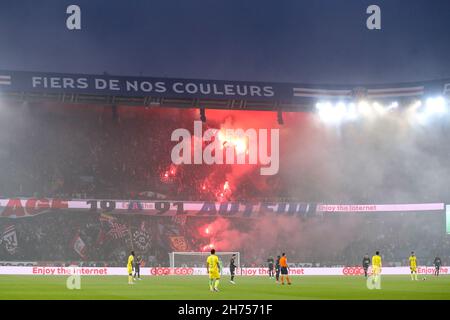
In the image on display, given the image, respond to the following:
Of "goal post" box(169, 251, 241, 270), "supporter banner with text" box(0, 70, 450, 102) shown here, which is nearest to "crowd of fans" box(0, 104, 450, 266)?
"goal post" box(169, 251, 241, 270)

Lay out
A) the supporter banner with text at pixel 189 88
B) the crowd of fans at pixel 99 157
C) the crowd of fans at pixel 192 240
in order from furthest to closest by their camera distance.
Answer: the crowd of fans at pixel 99 157
the crowd of fans at pixel 192 240
the supporter banner with text at pixel 189 88

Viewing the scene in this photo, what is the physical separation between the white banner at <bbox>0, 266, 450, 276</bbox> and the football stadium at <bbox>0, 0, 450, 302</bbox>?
0.39 ft

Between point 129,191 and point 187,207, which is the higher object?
point 129,191

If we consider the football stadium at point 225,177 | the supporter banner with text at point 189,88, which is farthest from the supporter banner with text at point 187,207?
the supporter banner with text at point 189,88

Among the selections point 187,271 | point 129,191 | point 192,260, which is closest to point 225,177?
point 129,191

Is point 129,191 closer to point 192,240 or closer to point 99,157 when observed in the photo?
point 99,157

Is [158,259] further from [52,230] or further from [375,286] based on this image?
[375,286]

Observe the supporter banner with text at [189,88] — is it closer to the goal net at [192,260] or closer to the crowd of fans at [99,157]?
the crowd of fans at [99,157]

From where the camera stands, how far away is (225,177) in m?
76.6

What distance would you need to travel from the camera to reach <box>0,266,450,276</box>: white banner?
59.2m

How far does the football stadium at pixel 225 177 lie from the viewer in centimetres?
6300

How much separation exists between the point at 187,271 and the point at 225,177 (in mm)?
16064

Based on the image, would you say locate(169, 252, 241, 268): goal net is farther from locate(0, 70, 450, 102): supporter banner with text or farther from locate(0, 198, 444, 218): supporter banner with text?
locate(0, 70, 450, 102): supporter banner with text

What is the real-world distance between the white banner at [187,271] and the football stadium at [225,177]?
0.39ft
